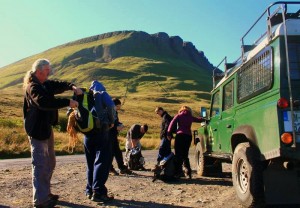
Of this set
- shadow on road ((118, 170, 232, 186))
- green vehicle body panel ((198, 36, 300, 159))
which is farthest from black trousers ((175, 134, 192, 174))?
green vehicle body panel ((198, 36, 300, 159))

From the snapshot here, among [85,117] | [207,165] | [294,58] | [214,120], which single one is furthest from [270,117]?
[207,165]

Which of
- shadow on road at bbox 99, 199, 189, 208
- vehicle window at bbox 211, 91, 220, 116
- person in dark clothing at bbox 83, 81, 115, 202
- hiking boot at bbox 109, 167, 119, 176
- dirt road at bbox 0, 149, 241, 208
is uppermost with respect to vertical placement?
vehicle window at bbox 211, 91, 220, 116

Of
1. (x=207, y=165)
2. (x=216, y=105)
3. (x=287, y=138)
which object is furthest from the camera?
(x=207, y=165)

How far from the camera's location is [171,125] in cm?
984

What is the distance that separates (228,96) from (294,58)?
2560 mm

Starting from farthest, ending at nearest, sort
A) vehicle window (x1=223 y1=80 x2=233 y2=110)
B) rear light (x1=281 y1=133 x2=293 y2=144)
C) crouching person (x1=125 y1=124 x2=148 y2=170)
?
crouching person (x1=125 y1=124 x2=148 y2=170) → vehicle window (x1=223 y1=80 x2=233 y2=110) → rear light (x1=281 y1=133 x2=293 y2=144)

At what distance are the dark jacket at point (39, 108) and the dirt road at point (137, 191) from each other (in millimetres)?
1308

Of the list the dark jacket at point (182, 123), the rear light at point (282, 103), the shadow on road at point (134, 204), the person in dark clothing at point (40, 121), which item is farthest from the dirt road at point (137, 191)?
the rear light at point (282, 103)

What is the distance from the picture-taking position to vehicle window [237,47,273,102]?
5781mm

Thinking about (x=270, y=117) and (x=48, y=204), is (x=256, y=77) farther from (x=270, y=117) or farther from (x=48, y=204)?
(x=48, y=204)

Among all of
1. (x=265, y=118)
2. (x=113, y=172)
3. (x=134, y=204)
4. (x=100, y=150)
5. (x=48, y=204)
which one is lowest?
(x=134, y=204)

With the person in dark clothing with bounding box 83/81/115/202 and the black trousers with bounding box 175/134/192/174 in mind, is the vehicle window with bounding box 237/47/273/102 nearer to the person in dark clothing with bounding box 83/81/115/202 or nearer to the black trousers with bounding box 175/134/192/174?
the person in dark clothing with bounding box 83/81/115/202

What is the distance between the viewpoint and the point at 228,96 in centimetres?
817

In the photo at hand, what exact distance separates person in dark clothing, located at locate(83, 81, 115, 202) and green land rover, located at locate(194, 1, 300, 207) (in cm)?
210
